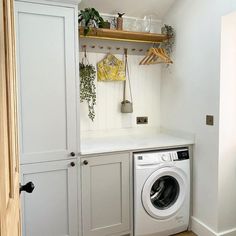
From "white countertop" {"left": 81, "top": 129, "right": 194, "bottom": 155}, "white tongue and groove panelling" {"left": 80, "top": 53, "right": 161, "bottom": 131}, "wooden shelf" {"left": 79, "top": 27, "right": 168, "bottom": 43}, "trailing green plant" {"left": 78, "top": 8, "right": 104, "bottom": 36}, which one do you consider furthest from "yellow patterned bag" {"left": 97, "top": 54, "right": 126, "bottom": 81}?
"white countertop" {"left": 81, "top": 129, "right": 194, "bottom": 155}

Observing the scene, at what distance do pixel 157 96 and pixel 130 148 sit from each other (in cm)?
109

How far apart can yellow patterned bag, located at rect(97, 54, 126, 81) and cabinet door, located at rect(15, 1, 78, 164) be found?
29.7 inches

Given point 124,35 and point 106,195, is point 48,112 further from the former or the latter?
point 124,35

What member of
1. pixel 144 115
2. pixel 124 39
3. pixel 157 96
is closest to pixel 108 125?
pixel 144 115

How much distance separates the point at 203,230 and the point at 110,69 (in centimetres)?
195

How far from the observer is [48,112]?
1.97 m

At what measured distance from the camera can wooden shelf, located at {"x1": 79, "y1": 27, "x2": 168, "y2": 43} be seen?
2.43 metres

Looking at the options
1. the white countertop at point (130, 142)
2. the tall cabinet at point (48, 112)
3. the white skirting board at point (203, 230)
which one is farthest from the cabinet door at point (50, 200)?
the white skirting board at point (203, 230)

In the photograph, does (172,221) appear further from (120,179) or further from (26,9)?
(26,9)

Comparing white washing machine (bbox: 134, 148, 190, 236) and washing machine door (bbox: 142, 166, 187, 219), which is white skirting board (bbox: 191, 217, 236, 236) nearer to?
white washing machine (bbox: 134, 148, 190, 236)

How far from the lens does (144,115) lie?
307 cm

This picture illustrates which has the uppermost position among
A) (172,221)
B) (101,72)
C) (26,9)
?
(26,9)

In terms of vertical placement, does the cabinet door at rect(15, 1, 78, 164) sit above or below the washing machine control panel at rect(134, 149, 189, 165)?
above

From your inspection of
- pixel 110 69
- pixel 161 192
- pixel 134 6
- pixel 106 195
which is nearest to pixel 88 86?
pixel 110 69
